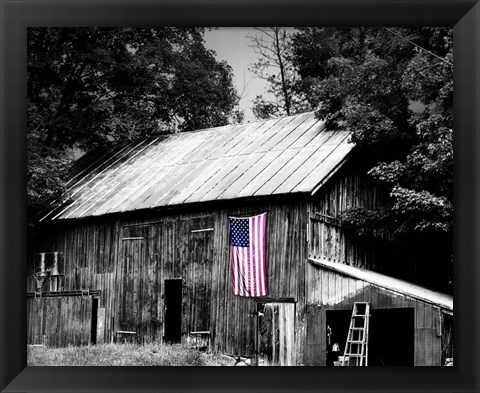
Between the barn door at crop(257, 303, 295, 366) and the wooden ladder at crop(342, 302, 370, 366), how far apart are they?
1.36m

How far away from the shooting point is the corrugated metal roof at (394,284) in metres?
17.5

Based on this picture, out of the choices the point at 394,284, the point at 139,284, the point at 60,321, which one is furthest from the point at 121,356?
the point at 394,284

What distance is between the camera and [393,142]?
2067cm

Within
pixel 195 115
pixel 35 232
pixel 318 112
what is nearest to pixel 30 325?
pixel 35 232

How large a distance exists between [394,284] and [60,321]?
10318mm

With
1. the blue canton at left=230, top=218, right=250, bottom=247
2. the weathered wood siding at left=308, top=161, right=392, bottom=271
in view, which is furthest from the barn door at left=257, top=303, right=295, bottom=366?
the blue canton at left=230, top=218, right=250, bottom=247

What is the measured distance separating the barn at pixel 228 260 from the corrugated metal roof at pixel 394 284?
0.14 feet

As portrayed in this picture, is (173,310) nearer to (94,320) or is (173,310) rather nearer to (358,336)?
(94,320)

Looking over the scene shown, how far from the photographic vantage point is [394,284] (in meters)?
18.5

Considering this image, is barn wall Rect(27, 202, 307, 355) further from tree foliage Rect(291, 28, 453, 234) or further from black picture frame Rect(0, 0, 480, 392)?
black picture frame Rect(0, 0, 480, 392)

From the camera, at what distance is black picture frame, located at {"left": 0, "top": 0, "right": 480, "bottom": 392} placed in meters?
7.96

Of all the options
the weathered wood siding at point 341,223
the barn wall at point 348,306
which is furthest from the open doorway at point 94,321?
the weathered wood siding at point 341,223
